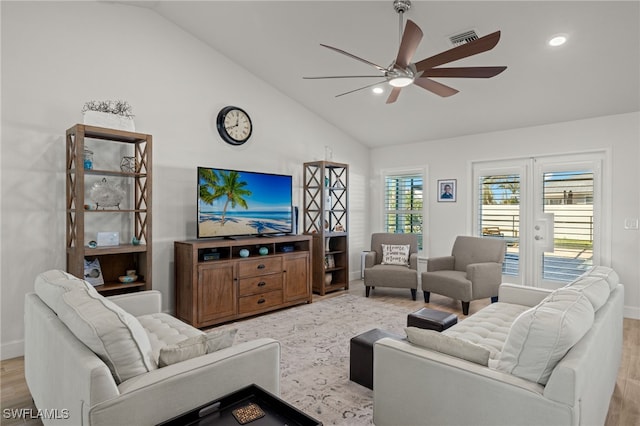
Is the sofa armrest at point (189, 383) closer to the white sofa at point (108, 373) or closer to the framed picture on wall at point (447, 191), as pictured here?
the white sofa at point (108, 373)

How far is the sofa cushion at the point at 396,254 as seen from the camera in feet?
17.1

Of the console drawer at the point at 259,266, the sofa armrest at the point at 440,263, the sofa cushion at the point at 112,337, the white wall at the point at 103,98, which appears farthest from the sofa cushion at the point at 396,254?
the sofa cushion at the point at 112,337

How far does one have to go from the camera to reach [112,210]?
317cm

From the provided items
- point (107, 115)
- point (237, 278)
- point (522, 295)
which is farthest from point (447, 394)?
point (107, 115)

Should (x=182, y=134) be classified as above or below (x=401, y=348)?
above

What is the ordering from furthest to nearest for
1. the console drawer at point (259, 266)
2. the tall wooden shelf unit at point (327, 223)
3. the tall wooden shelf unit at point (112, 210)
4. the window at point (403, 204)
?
the window at point (403, 204) < the tall wooden shelf unit at point (327, 223) < the console drawer at point (259, 266) < the tall wooden shelf unit at point (112, 210)

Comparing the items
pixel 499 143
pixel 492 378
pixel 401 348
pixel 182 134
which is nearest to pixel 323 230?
pixel 182 134

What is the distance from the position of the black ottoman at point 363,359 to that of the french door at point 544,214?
330 centimetres

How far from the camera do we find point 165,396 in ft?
4.39

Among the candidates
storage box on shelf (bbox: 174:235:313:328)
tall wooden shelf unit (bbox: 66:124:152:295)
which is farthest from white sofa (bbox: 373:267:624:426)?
tall wooden shelf unit (bbox: 66:124:152:295)

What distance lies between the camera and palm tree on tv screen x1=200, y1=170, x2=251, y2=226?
12.7ft

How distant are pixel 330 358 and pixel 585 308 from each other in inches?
75.6

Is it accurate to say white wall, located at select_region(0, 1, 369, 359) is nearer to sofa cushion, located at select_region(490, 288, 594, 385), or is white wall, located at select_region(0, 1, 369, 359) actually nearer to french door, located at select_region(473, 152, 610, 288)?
french door, located at select_region(473, 152, 610, 288)

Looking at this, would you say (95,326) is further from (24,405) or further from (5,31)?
(5,31)
